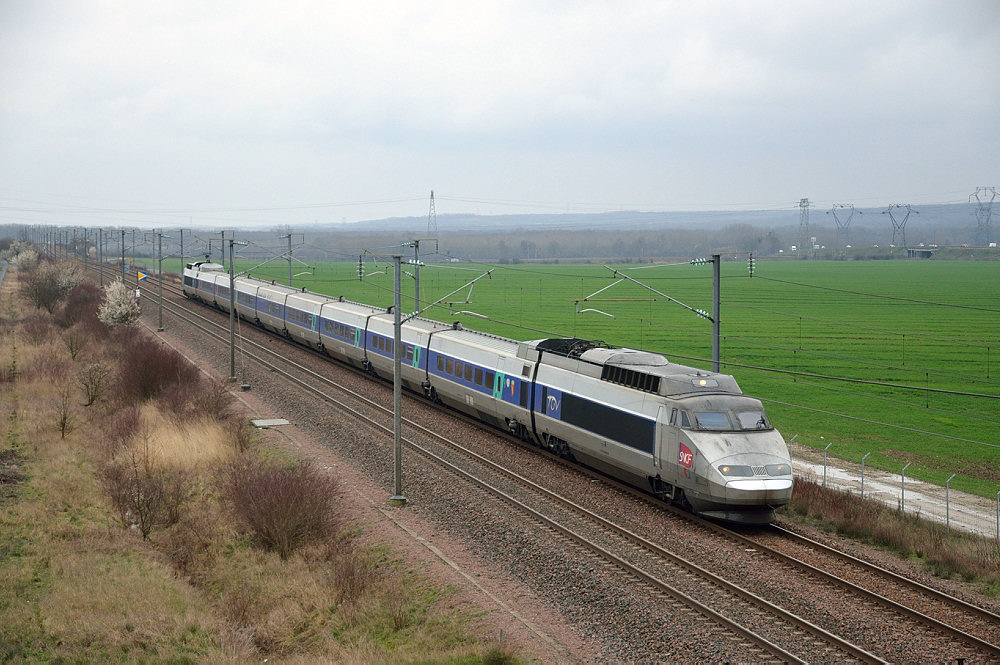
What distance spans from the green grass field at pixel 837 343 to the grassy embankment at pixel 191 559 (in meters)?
10.5

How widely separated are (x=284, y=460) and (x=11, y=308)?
7383cm

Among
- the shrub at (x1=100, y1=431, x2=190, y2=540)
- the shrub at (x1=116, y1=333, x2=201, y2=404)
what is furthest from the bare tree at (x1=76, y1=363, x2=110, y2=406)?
the shrub at (x1=100, y1=431, x2=190, y2=540)

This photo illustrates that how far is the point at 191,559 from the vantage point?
23688 mm

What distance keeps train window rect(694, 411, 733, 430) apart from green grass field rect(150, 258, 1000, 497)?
2170 millimetres

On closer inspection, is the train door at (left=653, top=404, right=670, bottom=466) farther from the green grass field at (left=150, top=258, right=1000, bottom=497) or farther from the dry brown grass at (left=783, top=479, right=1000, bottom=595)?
the dry brown grass at (left=783, top=479, right=1000, bottom=595)

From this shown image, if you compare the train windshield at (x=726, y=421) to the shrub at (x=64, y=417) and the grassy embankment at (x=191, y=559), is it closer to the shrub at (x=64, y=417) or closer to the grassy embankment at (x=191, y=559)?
the grassy embankment at (x=191, y=559)

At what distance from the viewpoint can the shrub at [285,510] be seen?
2322 centimetres

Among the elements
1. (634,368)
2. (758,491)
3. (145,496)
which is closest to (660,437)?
(634,368)

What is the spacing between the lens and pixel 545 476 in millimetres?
27859

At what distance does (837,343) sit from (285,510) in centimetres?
5748

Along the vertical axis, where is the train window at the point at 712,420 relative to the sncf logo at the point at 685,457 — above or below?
above

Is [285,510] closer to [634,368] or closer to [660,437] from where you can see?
[660,437]

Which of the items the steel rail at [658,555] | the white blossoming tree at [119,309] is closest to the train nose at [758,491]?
the steel rail at [658,555]

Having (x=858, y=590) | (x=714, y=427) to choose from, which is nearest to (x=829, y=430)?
(x=714, y=427)
